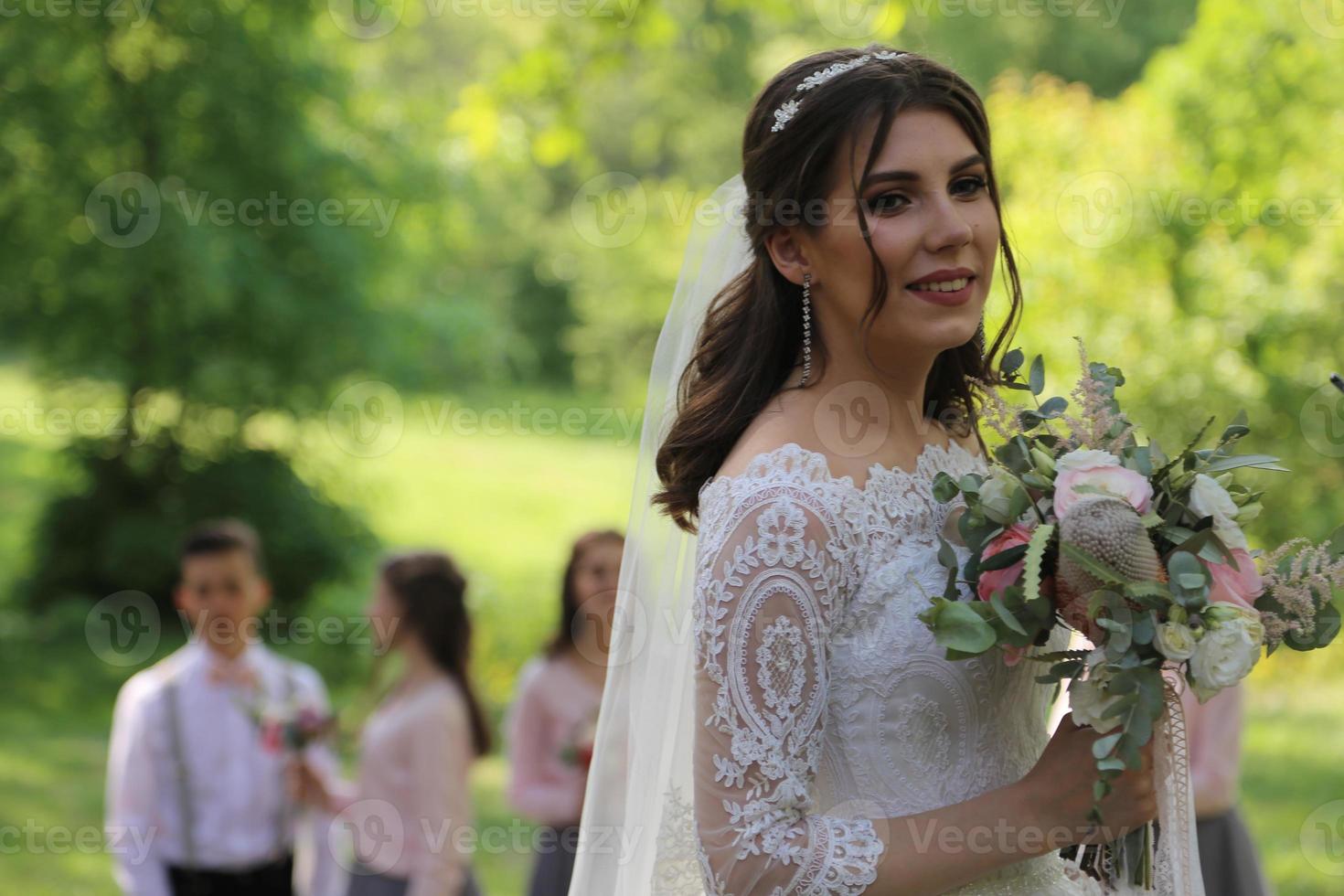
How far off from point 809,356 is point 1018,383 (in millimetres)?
514

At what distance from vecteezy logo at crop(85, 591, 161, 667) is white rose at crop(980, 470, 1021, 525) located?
1303 cm

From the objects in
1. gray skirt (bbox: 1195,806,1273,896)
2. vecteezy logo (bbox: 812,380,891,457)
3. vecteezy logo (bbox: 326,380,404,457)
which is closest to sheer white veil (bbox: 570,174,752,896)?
vecteezy logo (bbox: 812,380,891,457)

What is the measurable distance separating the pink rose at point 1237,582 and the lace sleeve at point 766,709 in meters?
0.57

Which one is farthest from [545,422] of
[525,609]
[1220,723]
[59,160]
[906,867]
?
[525,609]

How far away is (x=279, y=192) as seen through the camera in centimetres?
1270

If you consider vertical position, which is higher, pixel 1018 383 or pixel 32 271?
pixel 32 271

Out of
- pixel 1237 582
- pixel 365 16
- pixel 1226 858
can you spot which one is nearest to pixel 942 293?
pixel 1237 582

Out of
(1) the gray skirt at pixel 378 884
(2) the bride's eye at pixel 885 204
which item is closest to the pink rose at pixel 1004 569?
(2) the bride's eye at pixel 885 204

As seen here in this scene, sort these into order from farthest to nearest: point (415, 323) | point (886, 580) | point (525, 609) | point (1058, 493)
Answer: point (525, 609)
point (415, 323)
point (886, 580)
point (1058, 493)

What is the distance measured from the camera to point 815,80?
244cm

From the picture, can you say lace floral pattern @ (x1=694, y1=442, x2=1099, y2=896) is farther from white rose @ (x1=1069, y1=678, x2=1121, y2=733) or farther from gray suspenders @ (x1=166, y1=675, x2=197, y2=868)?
gray suspenders @ (x1=166, y1=675, x2=197, y2=868)

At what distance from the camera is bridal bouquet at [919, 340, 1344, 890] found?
205 centimetres

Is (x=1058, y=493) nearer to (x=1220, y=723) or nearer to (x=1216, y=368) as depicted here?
(x=1220, y=723)

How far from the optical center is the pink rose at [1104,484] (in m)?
2.11
